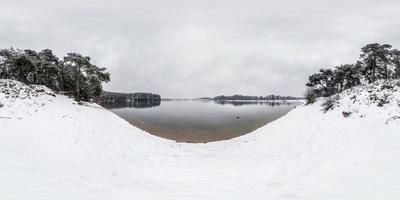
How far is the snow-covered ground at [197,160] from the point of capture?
7.76 m

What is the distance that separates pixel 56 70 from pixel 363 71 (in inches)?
1913

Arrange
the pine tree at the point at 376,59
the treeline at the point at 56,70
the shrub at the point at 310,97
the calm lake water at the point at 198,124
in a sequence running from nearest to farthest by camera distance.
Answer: the calm lake water at the point at 198,124 → the shrub at the point at 310,97 → the treeline at the point at 56,70 → the pine tree at the point at 376,59

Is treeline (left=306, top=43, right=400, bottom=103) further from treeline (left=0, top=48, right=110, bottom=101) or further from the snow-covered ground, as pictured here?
treeline (left=0, top=48, right=110, bottom=101)

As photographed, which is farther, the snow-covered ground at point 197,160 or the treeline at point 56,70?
Answer: the treeline at point 56,70

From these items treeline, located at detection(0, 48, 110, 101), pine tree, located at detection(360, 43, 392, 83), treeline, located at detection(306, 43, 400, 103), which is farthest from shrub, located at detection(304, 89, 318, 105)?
treeline, located at detection(0, 48, 110, 101)

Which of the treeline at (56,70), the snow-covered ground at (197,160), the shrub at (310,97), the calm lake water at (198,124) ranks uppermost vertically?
the treeline at (56,70)

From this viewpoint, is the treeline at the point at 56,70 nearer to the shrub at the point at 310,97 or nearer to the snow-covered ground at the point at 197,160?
the snow-covered ground at the point at 197,160

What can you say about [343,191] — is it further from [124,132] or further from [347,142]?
[124,132]

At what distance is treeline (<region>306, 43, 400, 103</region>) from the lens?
37.7 meters

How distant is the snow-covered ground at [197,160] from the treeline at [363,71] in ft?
72.4

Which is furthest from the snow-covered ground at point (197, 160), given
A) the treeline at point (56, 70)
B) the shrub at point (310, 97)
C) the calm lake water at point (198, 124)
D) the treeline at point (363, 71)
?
the treeline at point (363, 71)

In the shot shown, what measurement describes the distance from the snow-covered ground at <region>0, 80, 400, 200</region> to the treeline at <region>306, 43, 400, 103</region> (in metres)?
22.1

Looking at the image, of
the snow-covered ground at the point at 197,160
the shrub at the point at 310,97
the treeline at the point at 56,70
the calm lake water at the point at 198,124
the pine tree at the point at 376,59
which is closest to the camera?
the snow-covered ground at the point at 197,160

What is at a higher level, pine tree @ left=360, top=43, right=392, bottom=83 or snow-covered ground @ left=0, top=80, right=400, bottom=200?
pine tree @ left=360, top=43, right=392, bottom=83
